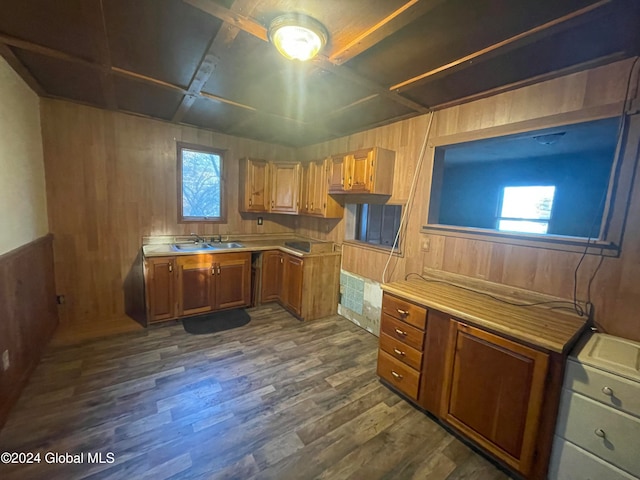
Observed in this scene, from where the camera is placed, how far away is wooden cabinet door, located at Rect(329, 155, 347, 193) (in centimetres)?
319

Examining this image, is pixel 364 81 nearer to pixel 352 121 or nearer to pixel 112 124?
pixel 352 121

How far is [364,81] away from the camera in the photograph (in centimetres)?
206

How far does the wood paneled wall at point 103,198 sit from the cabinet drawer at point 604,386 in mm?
3941

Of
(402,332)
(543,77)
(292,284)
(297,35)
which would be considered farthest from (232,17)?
(292,284)

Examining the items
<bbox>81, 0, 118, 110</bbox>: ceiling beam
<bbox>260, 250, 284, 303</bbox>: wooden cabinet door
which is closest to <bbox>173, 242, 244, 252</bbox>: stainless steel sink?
<bbox>260, 250, 284, 303</bbox>: wooden cabinet door

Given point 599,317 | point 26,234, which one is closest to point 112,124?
point 26,234

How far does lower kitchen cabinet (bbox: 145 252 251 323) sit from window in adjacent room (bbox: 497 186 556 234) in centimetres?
429

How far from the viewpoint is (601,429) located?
1.32m

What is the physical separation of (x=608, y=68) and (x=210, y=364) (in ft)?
12.0

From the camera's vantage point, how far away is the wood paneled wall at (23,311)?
1.83m

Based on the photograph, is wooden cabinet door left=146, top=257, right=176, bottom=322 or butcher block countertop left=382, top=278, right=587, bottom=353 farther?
wooden cabinet door left=146, top=257, right=176, bottom=322

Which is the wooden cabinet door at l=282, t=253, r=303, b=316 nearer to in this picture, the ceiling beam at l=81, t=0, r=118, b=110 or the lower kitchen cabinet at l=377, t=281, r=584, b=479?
the lower kitchen cabinet at l=377, t=281, r=584, b=479

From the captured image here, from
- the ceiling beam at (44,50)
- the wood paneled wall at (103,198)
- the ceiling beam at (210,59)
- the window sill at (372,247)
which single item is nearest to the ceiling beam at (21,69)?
the ceiling beam at (44,50)

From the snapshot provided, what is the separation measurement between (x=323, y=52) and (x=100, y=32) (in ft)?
4.41
